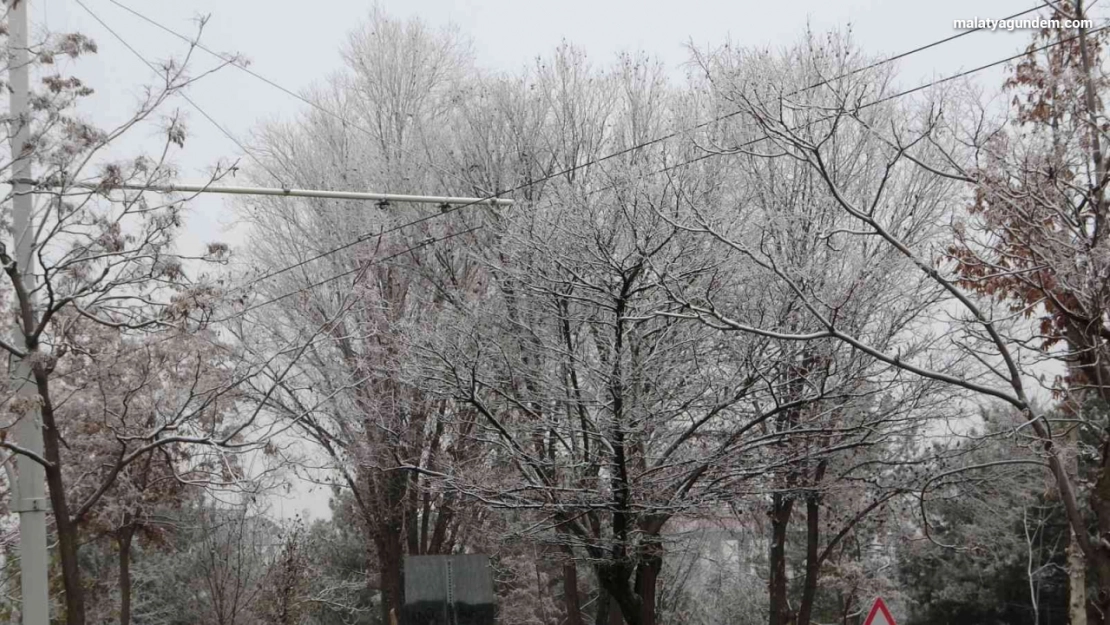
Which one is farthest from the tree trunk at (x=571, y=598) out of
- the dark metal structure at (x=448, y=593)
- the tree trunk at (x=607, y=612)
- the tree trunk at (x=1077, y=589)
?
the dark metal structure at (x=448, y=593)

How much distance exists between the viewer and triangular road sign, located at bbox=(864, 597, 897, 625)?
33.1 ft

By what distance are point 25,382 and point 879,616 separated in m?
7.42

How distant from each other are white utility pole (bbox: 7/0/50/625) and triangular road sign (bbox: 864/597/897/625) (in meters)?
6.86

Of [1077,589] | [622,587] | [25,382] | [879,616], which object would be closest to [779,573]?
[622,587]

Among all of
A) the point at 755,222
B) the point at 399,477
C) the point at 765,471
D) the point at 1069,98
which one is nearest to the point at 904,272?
the point at 755,222

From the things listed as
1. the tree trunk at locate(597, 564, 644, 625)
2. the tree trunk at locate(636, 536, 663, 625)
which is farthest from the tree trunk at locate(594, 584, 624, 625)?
the tree trunk at locate(597, 564, 644, 625)

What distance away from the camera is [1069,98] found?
1044 cm

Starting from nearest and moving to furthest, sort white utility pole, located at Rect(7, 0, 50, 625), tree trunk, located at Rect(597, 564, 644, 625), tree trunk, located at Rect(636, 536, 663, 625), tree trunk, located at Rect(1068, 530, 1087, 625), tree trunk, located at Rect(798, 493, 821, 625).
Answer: white utility pole, located at Rect(7, 0, 50, 625)
tree trunk, located at Rect(597, 564, 644, 625)
tree trunk, located at Rect(636, 536, 663, 625)
tree trunk, located at Rect(798, 493, 821, 625)
tree trunk, located at Rect(1068, 530, 1087, 625)

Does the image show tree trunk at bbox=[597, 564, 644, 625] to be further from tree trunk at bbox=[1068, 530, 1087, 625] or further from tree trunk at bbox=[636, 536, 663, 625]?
tree trunk at bbox=[1068, 530, 1087, 625]

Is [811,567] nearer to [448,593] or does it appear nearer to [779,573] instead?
[779,573]

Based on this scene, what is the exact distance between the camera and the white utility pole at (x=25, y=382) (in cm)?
936

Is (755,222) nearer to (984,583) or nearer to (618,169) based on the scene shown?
(618,169)

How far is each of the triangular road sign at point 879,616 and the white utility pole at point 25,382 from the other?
22.5ft

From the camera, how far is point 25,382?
30.9 ft
